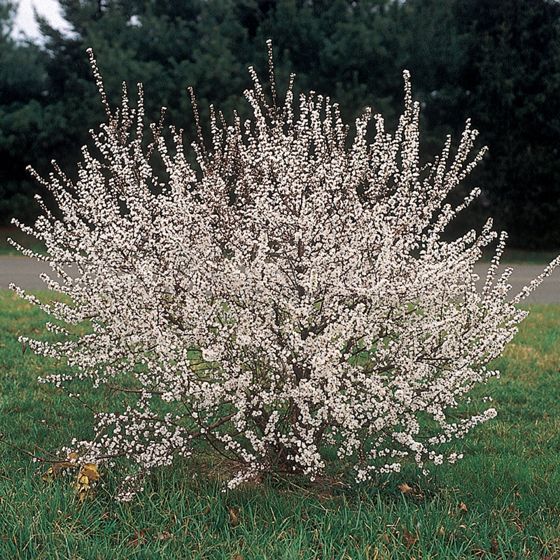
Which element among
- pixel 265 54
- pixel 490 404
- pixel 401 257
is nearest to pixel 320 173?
pixel 401 257

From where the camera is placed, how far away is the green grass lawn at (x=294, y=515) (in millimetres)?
3635

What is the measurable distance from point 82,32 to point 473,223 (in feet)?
39.2

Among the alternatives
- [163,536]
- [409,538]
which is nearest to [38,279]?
[163,536]

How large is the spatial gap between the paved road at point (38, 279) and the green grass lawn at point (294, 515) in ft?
25.4

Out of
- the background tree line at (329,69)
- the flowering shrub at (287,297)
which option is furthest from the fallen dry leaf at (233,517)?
the background tree line at (329,69)

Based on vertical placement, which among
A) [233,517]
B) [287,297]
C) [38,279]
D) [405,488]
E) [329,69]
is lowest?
[38,279]

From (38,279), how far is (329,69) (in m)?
10.4

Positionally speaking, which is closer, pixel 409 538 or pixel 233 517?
pixel 409 538

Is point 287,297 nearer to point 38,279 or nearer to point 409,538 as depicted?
point 409,538

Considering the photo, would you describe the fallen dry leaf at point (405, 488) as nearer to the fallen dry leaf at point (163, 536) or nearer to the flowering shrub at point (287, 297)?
the flowering shrub at point (287, 297)

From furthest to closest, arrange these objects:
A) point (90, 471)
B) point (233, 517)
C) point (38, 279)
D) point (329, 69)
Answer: point (329, 69)
point (38, 279)
point (90, 471)
point (233, 517)

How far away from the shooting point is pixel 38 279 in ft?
44.1

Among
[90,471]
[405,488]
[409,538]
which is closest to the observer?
[409,538]

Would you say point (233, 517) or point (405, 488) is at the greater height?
point (233, 517)
